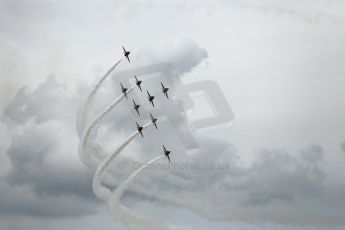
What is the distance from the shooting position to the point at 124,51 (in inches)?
6900

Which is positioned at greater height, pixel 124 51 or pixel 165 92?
pixel 124 51

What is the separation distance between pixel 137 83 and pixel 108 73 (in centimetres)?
886

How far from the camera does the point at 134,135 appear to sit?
169 meters

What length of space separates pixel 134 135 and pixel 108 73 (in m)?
18.3

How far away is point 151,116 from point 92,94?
1858 cm

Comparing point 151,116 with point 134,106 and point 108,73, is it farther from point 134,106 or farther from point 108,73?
point 108,73

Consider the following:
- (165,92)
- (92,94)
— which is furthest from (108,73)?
(165,92)

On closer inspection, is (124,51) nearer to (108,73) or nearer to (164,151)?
(108,73)

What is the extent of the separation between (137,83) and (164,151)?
808 inches

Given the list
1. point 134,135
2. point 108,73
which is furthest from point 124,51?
point 134,135

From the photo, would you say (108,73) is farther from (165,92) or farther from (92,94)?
(165,92)

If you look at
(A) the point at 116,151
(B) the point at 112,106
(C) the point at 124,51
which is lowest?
(A) the point at 116,151

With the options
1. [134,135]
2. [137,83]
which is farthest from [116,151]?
[137,83]

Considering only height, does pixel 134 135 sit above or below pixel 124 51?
below
